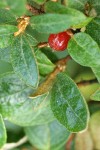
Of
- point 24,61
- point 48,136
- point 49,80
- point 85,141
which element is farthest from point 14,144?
point 24,61

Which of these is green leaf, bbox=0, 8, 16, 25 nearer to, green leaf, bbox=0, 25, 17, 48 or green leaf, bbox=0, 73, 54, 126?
green leaf, bbox=0, 25, 17, 48

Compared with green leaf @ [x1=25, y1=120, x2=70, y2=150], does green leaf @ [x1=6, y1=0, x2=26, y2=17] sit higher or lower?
higher

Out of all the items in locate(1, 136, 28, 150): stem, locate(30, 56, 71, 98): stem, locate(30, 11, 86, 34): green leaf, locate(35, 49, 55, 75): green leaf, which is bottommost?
locate(1, 136, 28, 150): stem

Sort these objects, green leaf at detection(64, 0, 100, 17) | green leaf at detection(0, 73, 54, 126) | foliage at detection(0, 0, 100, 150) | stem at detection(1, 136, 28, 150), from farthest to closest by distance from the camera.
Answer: stem at detection(1, 136, 28, 150) < green leaf at detection(0, 73, 54, 126) < green leaf at detection(64, 0, 100, 17) < foliage at detection(0, 0, 100, 150)

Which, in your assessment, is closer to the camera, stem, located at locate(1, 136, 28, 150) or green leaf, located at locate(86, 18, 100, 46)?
green leaf, located at locate(86, 18, 100, 46)

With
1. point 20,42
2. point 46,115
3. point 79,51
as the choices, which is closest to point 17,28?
point 20,42

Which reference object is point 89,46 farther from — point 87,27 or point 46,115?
point 46,115

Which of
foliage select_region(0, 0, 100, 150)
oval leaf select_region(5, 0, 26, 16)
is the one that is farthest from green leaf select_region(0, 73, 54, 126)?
oval leaf select_region(5, 0, 26, 16)

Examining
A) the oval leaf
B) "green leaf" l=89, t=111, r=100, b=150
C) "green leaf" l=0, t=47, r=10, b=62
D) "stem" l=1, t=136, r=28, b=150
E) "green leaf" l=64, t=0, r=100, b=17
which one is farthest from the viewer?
"stem" l=1, t=136, r=28, b=150
